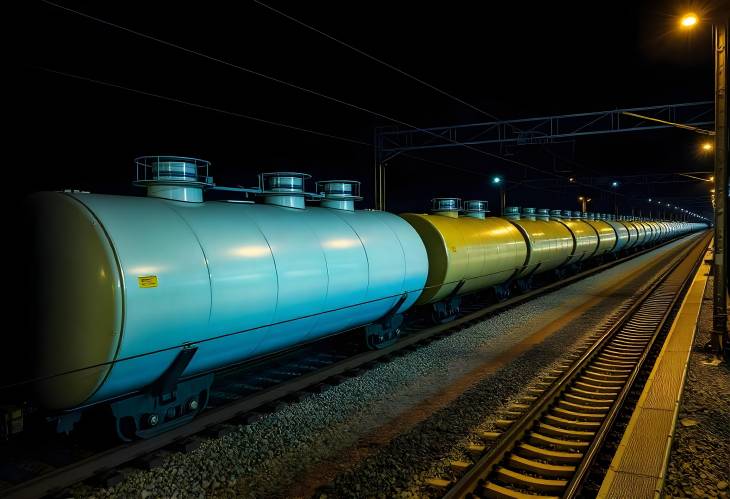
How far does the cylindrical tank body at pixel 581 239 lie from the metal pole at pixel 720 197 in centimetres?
1535

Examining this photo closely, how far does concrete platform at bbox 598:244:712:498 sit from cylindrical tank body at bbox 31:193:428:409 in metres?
5.06

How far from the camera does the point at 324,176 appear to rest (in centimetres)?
4731

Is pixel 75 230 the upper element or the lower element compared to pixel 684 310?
upper

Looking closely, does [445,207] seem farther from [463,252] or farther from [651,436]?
[651,436]

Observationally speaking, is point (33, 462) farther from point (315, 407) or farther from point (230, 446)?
point (315, 407)

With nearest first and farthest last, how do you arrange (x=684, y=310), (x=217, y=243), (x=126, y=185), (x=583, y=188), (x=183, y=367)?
(x=183, y=367) → (x=217, y=243) → (x=684, y=310) → (x=126, y=185) → (x=583, y=188)

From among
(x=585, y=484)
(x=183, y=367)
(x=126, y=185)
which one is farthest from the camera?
(x=126, y=185)

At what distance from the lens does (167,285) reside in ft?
21.3

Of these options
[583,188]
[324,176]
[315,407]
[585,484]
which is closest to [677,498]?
[585,484]

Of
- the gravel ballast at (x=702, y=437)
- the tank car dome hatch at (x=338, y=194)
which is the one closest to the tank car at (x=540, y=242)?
the gravel ballast at (x=702, y=437)

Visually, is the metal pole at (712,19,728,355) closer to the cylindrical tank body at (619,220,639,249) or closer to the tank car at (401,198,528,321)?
the tank car at (401,198,528,321)

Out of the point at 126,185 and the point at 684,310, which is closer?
the point at 684,310

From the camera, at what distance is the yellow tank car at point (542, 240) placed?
804 inches

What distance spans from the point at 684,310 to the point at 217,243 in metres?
15.2
